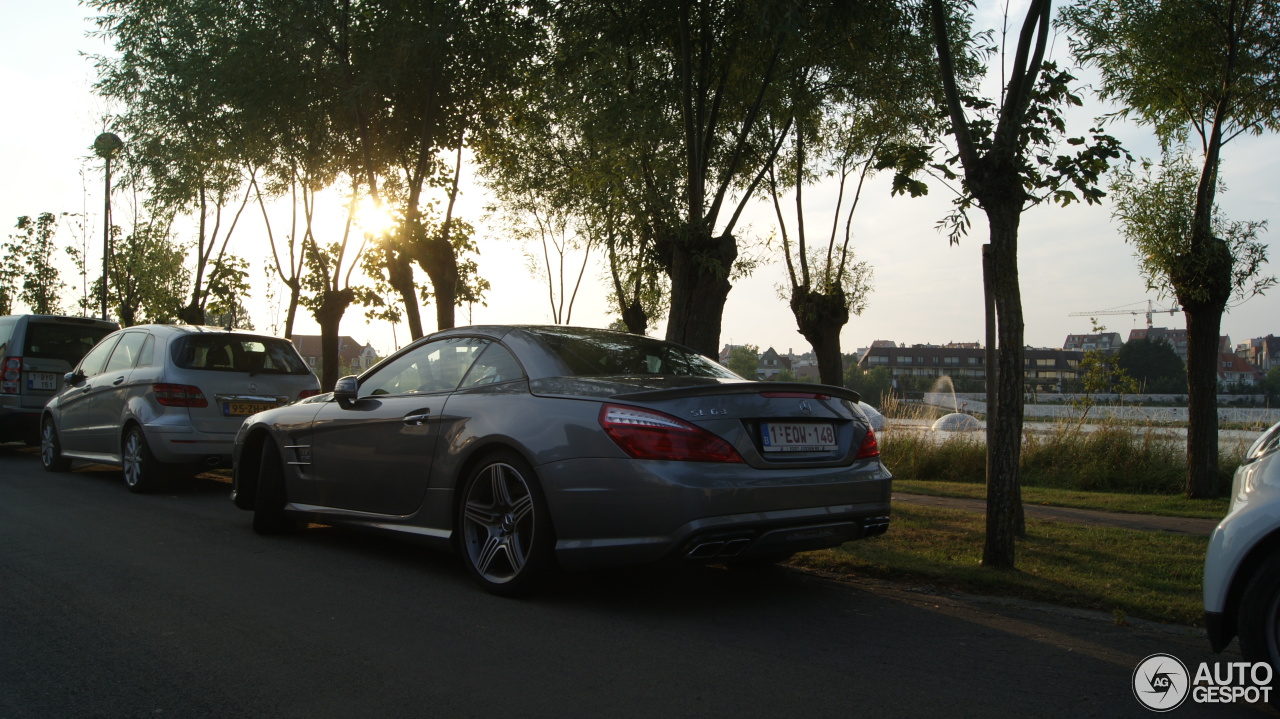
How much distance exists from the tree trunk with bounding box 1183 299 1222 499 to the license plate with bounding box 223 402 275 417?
10942 millimetres

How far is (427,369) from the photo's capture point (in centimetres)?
620

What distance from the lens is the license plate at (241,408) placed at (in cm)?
1019

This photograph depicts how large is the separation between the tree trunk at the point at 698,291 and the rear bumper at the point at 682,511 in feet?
18.6

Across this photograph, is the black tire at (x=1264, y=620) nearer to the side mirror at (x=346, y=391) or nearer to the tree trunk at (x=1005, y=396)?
the tree trunk at (x=1005, y=396)

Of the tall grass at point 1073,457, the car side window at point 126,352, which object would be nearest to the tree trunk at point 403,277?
the car side window at point 126,352

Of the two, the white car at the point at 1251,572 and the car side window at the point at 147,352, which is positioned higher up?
the car side window at the point at 147,352

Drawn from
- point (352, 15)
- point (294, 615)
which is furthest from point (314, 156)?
point (294, 615)

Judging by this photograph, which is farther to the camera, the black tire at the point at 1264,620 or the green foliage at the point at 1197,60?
the green foliage at the point at 1197,60

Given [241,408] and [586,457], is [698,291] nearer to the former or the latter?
[241,408]

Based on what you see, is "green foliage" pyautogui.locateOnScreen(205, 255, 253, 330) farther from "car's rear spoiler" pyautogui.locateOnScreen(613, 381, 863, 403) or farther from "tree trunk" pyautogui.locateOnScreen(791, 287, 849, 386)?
"car's rear spoiler" pyautogui.locateOnScreen(613, 381, 863, 403)

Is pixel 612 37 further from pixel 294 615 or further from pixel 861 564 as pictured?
pixel 294 615

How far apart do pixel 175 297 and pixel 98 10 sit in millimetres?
18857

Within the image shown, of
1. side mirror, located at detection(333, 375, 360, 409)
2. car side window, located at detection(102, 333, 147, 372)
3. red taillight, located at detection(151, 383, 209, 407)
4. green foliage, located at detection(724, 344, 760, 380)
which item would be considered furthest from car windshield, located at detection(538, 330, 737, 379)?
green foliage, located at detection(724, 344, 760, 380)

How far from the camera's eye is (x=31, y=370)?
1413 cm
